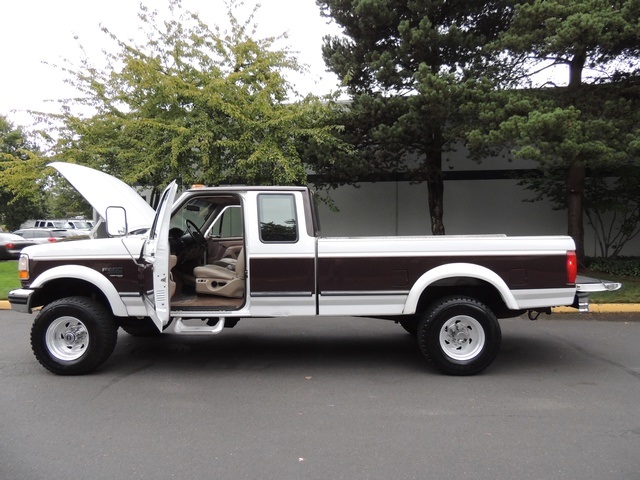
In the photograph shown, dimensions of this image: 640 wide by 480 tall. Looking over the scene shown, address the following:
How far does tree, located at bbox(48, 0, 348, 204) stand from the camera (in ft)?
35.9

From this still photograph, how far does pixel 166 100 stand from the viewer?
11.5 metres

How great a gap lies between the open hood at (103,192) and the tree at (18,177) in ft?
26.7

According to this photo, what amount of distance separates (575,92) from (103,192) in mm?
9692

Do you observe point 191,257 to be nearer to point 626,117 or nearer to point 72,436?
point 72,436

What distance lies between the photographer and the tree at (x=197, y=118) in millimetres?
10953

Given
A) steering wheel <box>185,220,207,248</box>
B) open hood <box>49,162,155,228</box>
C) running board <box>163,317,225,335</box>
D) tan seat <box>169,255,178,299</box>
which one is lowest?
running board <box>163,317,225,335</box>

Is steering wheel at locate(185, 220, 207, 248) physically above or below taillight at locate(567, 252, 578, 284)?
above

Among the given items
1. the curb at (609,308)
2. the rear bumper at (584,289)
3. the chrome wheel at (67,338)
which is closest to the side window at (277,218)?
the chrome wheel at (67,338)

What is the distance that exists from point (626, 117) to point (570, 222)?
315 centimetres

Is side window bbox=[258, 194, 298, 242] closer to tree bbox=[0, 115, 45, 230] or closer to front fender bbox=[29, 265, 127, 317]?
front fender bbox=[29, 265, 127, 317]

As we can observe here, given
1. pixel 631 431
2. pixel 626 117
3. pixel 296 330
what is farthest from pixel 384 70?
pixel 631 431

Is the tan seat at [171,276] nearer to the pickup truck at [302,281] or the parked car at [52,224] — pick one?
the pickup truck at [302,281]

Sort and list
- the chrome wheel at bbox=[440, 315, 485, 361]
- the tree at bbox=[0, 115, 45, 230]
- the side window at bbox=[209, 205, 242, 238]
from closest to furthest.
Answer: the chrome wheel at bbox=[440, 315, 485, 361] → the side window at bbox=[209, 205, 242, 238] → the tree at bbox=[0, 115, 45, 230]

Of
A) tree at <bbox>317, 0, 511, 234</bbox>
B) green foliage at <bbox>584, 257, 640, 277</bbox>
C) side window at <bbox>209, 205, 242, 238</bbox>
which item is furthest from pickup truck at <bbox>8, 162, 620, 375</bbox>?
green foliage at <bbox>584, 257, 640, 277</bbox>
